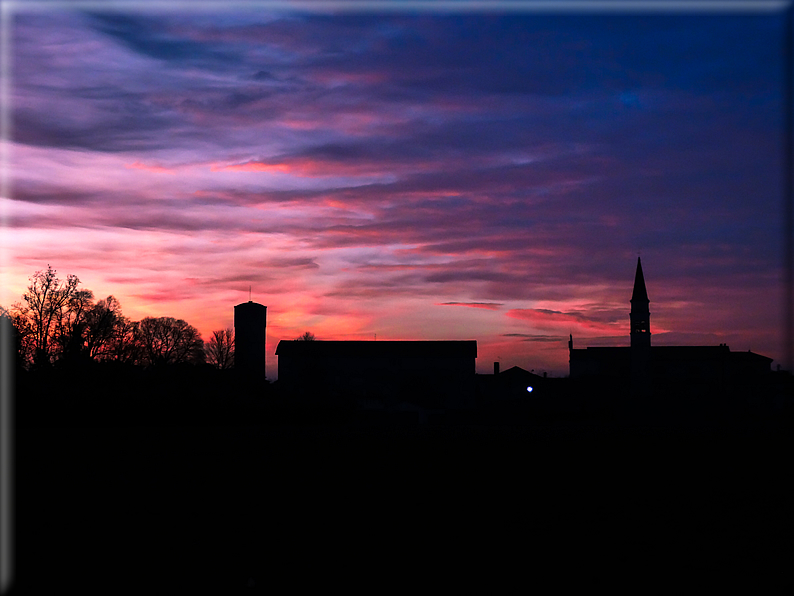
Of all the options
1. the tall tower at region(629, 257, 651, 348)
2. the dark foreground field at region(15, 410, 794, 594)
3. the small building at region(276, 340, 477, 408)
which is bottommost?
the dark foreground field at region(15, 410, 794, 594)

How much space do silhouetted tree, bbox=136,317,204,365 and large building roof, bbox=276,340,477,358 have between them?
49.4 feet

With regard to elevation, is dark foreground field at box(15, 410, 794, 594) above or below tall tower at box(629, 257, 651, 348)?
below

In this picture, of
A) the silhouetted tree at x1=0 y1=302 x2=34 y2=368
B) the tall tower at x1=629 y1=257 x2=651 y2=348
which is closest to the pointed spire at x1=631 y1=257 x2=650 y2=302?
the tall tower at x1=629 y1=257 x2=651 y2=348

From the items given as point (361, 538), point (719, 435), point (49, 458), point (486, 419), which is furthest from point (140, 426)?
point (486, 419)

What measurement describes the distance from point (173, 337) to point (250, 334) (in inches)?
357

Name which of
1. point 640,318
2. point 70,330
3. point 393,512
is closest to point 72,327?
point 70,330

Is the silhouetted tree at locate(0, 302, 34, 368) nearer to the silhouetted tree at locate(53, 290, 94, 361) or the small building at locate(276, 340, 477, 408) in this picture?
the silhouetted tree at locate(53, 290, 94, 361)

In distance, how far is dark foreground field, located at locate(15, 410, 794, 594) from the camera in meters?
10.6

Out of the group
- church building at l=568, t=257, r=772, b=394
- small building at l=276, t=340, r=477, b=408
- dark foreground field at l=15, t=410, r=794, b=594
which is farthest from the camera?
small building at l=276, t=340, r=477, b=408

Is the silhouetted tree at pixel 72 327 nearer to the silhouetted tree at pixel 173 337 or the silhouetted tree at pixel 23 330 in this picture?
the silhouetted tree at pixel 23 330

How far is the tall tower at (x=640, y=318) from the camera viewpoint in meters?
77.2

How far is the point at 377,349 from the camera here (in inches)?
3794

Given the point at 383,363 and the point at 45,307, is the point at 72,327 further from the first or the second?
the point at 383,363

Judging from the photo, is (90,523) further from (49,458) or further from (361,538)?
(49,458)
